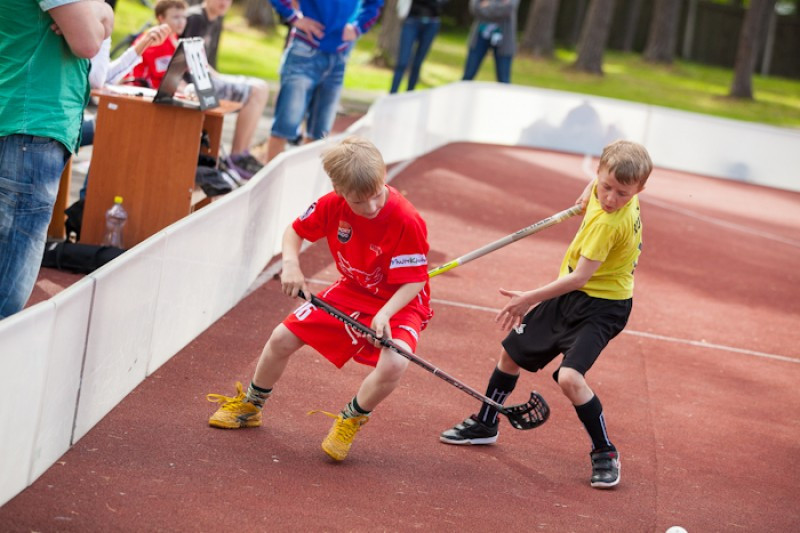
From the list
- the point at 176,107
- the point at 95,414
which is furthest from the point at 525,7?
the point at 95,414

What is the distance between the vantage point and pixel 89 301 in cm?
453

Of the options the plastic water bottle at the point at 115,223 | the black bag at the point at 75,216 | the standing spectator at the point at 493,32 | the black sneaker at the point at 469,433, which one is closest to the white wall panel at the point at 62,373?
the black sneaker at the point at 469,433

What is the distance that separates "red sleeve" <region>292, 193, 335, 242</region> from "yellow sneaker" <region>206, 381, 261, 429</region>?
0.77m

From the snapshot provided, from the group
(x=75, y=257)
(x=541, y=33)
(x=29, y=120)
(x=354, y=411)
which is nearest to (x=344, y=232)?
(x=354, y=411)

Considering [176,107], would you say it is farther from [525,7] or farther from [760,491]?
[525,7]

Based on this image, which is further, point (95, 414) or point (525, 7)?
point (525, 7)

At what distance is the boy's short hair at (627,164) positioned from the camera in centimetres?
504

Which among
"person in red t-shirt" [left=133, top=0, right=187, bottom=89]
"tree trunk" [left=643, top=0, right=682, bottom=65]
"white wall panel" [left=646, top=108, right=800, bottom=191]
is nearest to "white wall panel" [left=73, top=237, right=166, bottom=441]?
"person in red t-shirt" [left=133, top=0, right=187, bottom=89]

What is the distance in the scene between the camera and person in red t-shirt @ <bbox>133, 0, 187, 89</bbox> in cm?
876

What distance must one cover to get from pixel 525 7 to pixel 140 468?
→ 124 feet

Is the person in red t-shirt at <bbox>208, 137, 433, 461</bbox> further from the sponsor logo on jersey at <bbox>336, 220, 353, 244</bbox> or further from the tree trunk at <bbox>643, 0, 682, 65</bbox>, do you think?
the tree trunk at <bbox>643, 0, 682, 65</bbox>

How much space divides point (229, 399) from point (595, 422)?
173 centimetres

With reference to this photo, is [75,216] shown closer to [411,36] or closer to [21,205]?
[21,205]

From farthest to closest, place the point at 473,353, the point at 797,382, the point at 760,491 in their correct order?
the point at 797,382 → the point at 473,353 → the point at 760,491
